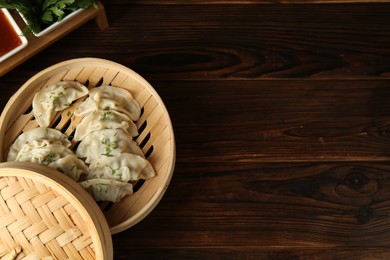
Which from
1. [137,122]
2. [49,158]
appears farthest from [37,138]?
[137,122]

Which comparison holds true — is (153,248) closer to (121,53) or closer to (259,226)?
(259,226)

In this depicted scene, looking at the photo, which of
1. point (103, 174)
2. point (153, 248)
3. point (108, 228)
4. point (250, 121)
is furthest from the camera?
point (250, 121)

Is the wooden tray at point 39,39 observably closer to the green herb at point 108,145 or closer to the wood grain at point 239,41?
the wood grain at point 239,41

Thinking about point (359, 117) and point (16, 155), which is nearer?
point (16, 155)

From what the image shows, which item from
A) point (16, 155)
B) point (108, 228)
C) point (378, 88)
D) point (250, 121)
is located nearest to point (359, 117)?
point (378, 88)

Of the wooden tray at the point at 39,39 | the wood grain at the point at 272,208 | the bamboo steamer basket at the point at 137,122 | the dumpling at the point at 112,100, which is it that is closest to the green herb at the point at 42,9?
the wooden tray at the point at 39,39

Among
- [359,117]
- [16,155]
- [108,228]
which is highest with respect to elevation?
[16,155]
